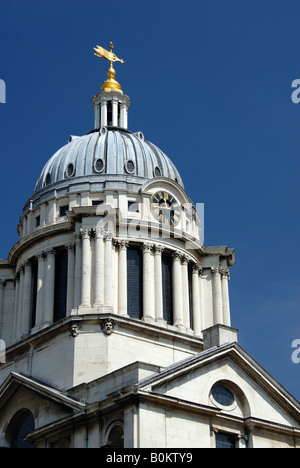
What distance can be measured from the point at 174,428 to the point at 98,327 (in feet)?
40.3

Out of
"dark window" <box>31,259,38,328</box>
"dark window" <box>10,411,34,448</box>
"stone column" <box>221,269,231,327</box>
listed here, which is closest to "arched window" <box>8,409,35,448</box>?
"dark window" <box>10,411,34,448</box>

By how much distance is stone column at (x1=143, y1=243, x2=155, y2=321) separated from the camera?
194 feet

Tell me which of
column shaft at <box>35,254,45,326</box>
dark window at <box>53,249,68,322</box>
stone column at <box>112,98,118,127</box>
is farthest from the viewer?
stone column at <box>112,98,118,127</box>

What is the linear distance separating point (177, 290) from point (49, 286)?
8.66 metres

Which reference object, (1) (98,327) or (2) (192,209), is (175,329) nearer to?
(1) (98,327)

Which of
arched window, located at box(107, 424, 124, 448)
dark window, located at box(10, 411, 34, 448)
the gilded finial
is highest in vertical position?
the gilded finial

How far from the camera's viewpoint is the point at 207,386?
47531 mm

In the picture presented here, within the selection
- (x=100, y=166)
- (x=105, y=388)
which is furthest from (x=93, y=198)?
(x=105, y=388)

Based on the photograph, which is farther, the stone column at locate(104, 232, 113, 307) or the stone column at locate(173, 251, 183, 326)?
the stone column at locate(173, 251, 183, 326)

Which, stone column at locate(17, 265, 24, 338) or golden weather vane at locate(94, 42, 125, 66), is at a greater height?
golden weather vane at locate(94, 42, 125, 66)

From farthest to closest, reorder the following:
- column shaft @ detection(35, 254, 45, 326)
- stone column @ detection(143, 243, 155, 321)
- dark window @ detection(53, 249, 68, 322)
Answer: dark window @ detection(53, 249, 68, 322) → column shaft @ detection(35, 254, 45, 326) → stone column @ detection(143, 243, 155, 321)

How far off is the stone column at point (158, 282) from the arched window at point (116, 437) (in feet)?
48.4

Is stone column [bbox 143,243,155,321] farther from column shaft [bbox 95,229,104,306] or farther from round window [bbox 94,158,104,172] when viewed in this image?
round window [bbox 94,158,104,172]

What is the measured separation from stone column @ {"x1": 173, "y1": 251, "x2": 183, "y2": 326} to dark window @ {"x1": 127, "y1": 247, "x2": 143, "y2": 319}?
2.47 meters
